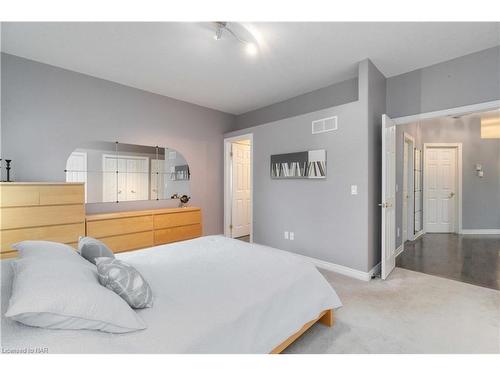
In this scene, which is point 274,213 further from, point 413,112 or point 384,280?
point 413,112

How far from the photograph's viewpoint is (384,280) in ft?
9.29

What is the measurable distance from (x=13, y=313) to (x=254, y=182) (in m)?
3.61

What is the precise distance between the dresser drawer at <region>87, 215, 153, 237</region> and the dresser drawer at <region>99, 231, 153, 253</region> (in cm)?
5

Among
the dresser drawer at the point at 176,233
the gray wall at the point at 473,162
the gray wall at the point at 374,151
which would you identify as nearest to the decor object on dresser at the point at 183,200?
the dresser drawer at the point at 176,233

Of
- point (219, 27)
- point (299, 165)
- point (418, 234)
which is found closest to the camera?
point (219, 27)

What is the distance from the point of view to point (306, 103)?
3943mm

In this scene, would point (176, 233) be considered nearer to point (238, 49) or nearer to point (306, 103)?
point (238, 49)

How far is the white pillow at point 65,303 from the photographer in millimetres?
901

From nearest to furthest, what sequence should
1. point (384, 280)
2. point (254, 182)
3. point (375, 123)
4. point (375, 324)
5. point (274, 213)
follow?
1. point (375, 324)
2. point (384, 280)
3. point (375, 123)
4. point (274, 213)
5. point (254, 182)

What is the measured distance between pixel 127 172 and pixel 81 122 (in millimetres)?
868

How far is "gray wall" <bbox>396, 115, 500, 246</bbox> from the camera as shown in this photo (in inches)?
203
